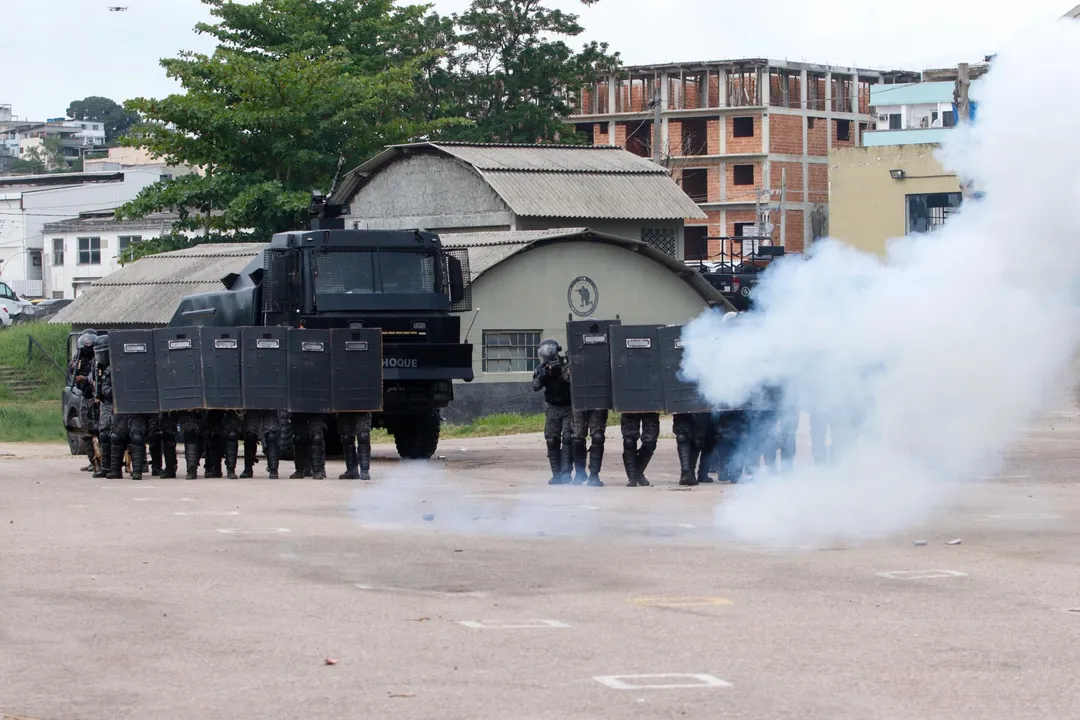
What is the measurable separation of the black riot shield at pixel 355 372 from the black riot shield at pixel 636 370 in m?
3.46

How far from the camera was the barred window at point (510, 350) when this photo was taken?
34375 millimetres

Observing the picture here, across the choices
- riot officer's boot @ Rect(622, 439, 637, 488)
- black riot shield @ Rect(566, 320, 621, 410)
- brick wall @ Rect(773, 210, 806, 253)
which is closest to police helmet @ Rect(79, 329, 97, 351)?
black riot shield @ Rect(566, 320, 621, 410)

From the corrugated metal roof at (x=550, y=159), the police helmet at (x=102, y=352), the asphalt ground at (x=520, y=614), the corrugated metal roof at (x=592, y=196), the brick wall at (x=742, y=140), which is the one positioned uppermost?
the brick wall at (x=742, y=140)

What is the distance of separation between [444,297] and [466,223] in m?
17.8

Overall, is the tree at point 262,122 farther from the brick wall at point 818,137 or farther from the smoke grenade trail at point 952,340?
the brick wall at point 818,137

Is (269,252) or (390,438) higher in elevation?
(269,252)

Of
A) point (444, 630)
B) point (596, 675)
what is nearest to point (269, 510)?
point (444, 630)

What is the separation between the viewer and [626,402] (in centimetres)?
2048

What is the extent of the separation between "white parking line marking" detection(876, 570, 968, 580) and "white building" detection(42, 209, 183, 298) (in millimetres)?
66065

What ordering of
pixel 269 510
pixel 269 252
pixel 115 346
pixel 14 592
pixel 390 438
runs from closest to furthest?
pixel 14 592
pixel 269 510
pixel 115 346
pixel 269 252
pixel 390 438

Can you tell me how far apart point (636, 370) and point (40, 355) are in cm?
3026

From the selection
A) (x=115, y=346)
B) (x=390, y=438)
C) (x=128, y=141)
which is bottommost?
(x=390, y=438)

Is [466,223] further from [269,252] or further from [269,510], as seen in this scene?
[269,510]

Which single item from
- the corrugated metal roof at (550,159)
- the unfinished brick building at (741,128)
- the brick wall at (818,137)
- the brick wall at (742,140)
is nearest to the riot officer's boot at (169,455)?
the corrugated metal roof at (550,159)
